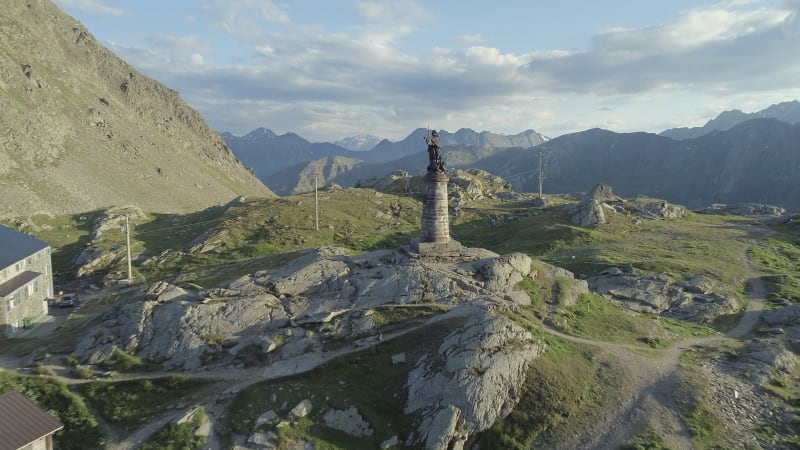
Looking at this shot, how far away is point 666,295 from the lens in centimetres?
4644

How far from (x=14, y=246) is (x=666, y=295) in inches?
2724

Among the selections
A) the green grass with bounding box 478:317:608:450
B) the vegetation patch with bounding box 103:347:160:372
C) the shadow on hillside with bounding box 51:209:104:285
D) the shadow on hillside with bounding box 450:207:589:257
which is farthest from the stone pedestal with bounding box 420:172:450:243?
the shadow on hillside with bounding box 51:209:104:285

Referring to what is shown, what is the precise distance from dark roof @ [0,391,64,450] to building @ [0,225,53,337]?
81.5ft

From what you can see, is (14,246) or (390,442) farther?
(14,246)

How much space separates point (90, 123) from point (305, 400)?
176863mm

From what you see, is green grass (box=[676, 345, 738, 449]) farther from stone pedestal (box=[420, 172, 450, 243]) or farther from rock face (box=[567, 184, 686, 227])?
rock face (box=[567, 184, 686, 227])

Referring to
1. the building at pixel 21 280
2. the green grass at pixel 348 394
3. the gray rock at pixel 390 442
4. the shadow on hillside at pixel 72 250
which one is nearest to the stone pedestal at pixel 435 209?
the green grass at pixel 348 394

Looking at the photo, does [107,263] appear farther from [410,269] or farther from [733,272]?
[733,272]

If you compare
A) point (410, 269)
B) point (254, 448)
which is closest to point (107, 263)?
point (410, 269)

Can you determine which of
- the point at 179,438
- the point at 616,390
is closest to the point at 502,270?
the point at 616,390

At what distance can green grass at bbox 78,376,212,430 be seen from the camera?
2502 cm

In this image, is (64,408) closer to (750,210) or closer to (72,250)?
(72,250)

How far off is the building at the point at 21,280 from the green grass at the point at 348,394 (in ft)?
103

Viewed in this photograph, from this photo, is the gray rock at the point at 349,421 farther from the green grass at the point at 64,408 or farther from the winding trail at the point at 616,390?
the green grass at the point at 64,408
